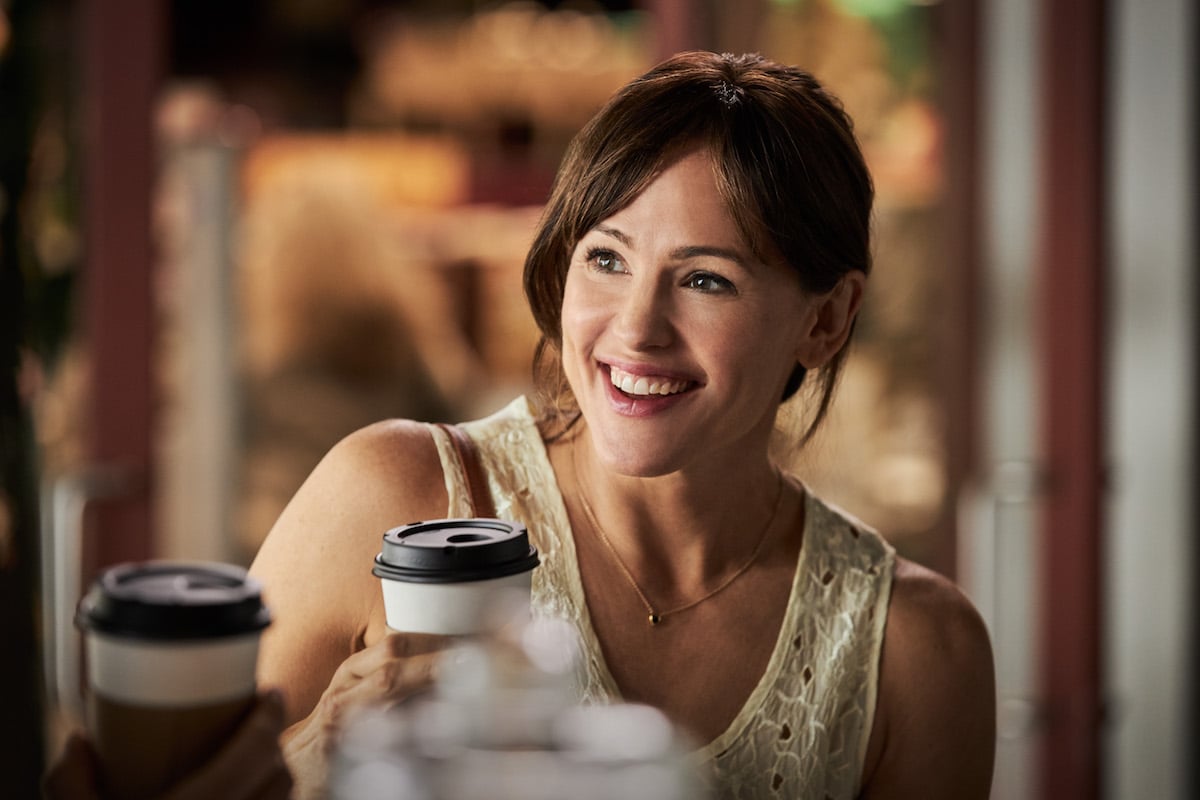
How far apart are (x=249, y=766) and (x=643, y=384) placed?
0.52m

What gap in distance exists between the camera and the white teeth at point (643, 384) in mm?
1170

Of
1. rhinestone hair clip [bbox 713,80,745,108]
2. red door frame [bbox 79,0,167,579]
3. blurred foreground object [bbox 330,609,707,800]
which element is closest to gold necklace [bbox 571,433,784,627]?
rhinestone hair clip [bbox 713,80,745,108]

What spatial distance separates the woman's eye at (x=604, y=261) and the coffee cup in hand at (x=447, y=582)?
41 cm

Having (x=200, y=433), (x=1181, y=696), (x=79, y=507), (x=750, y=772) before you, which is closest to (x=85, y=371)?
(x=79, y=507)

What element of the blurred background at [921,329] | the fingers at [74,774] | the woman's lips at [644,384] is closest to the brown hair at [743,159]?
the woman's lips at [644,384]

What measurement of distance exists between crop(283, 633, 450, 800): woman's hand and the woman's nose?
38 centimetres

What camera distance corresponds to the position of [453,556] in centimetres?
82

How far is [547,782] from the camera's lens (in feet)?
2.08

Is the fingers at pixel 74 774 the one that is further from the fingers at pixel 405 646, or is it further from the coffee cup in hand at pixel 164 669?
the fingers at pixel 405 646

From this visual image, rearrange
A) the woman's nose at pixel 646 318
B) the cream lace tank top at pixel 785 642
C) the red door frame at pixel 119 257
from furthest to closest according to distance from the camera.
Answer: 1. the red door frame at pixel 119 257
2. the cream lace tank top at pixel 785 642
3. the woman's nose at pixel 646 318

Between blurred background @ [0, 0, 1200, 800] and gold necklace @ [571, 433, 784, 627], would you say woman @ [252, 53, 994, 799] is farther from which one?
blurred background @ [0, 0, 1200, 800]

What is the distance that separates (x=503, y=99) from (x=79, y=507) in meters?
2.36

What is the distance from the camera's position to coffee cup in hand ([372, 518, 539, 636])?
0.82 metres

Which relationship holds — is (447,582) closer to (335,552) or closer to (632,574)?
(335,552)
